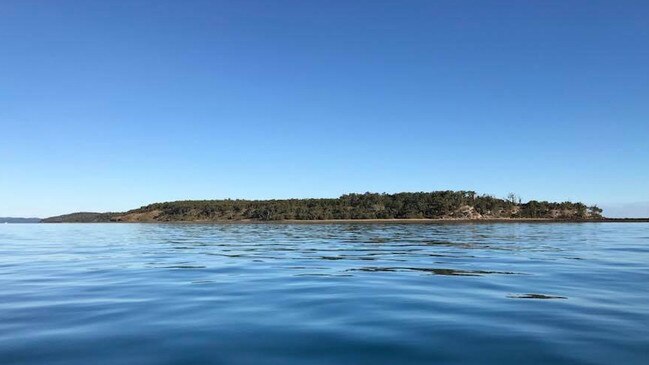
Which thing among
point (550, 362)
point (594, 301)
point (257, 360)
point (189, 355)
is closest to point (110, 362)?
point (189, 355)

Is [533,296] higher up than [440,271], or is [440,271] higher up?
[440,271]

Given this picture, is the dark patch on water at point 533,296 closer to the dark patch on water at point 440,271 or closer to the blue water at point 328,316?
the blue water at point 328,316

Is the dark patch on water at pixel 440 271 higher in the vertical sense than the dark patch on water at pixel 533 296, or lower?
higher

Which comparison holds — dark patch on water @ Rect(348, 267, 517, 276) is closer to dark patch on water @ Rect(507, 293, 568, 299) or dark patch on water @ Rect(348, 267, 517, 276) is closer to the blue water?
the blue water

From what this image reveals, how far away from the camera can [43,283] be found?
669 inches

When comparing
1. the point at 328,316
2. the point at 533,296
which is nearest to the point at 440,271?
the point at 533,296

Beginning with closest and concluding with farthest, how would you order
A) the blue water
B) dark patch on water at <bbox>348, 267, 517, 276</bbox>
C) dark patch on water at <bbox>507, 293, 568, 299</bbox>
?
1. the blue water
2. dark patch on water at <bbox>507, 293, 568, 299</bbox>
3. dark patch on water at <bbox>348, 267, 517, 276</bbox>

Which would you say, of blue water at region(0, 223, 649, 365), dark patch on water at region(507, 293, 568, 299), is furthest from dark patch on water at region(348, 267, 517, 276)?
dark patch on water at region(507, 293, 568, 299)

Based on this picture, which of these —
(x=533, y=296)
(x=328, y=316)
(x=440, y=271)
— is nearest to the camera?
(x=328, y=316)

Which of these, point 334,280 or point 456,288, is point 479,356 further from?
point 334,280

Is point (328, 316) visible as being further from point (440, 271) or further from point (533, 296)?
point (440, 271)

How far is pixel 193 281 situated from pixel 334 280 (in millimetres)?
5088

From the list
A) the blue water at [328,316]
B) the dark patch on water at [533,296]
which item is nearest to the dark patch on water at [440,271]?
the blue water at [328,316]

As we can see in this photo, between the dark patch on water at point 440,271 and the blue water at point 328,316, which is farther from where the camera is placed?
the dark patch on water at point 440,271
